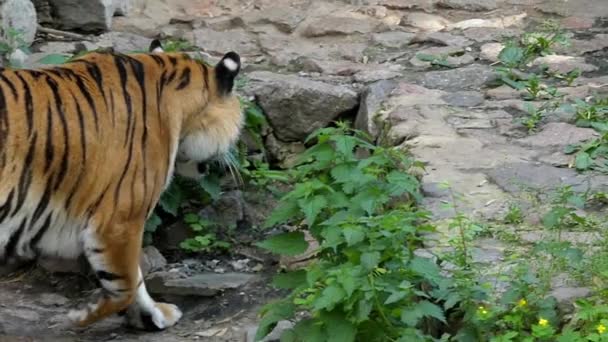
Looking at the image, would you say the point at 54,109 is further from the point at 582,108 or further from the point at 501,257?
the point at 582,108

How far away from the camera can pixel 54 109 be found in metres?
5.18

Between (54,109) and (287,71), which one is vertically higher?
(54,109)

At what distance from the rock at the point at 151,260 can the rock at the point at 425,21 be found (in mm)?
2920

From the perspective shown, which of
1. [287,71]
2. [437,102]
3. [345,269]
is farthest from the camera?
[287,71]

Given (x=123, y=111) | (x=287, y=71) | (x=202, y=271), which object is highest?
(x=123, y=111)

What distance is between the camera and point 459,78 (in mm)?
7438

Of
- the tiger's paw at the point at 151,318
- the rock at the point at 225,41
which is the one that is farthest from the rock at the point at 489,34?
the tiger's paw at the point at 151,318

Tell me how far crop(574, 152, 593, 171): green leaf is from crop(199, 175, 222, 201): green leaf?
1.90 metres

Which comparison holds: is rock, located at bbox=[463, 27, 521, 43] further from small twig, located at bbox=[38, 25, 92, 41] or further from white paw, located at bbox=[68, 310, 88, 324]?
white paw, located at bbox=[68, 310, 88, 324]

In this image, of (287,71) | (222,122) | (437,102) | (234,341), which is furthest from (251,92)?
(234,341)

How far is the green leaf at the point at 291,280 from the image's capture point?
4754 mm

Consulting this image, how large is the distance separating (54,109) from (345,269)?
159cm

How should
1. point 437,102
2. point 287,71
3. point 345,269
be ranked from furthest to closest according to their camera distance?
point 287,71 → point 437,102 → point 345,269

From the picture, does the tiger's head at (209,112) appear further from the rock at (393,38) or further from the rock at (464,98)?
the rock at (393,38)
